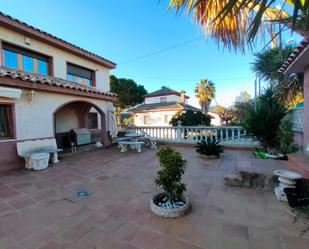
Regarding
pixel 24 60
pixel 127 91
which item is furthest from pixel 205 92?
pixel 24 60

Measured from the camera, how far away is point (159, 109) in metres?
22.5

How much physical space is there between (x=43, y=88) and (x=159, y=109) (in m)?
17.0

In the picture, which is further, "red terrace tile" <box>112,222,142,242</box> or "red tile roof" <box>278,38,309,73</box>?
"red tile roof" <box>278,38,309,73</box>

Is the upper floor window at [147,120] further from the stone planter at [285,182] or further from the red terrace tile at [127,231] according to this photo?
the red terrace tile at [127,231]

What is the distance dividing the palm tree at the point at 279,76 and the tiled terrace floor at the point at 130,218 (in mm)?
5714

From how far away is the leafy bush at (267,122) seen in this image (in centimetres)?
583

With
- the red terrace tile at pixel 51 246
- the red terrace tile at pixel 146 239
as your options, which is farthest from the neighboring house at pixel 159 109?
the red terrace tile at pixel 51 246

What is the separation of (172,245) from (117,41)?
44.8 ft

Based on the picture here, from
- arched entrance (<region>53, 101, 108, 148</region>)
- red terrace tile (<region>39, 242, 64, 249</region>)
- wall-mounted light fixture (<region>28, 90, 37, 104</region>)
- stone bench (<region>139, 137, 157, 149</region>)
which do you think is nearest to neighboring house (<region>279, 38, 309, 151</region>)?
red terrace tile (<region>39, 242, 64, 249</region>)

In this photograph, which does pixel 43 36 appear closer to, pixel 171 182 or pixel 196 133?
pixel 196 133

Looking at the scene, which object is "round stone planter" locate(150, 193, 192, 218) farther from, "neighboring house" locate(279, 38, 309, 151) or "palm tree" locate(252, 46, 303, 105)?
"palm tree" locate(252, 46, 303, 105)

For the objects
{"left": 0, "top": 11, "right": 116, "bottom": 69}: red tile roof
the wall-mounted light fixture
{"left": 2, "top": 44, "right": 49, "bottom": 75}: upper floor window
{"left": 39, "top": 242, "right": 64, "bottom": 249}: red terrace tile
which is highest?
{"left": 0, "top": 11, "right": 116, "bottom": 69}: red tile roof

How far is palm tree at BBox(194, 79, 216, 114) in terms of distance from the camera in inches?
1241

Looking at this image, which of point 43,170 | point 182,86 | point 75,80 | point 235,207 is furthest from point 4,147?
point 182,86
